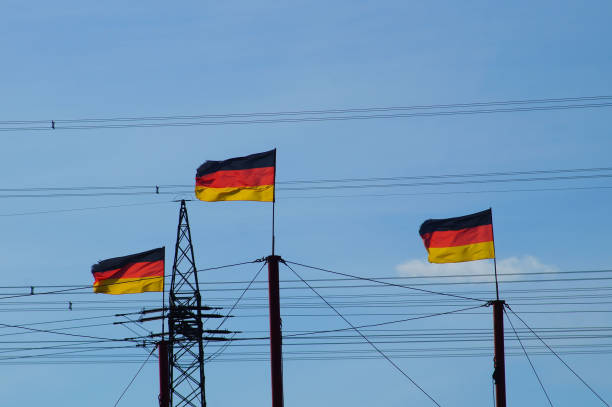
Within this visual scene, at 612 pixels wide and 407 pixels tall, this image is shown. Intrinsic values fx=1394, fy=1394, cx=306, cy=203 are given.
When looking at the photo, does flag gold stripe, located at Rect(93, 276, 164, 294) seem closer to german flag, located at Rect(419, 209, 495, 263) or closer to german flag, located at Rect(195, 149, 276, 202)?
german flag, located at Rect(195, 149, 276, 202)

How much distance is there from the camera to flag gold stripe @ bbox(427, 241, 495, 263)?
54.9 m

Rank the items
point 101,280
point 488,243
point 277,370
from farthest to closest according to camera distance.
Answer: point 101,280 < point 488,243 < point 277,370

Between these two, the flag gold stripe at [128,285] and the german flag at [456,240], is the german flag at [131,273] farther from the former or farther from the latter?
the german flag at [456,240]

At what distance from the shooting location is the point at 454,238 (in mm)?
55000

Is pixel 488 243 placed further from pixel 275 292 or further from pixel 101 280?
pixel 101 280

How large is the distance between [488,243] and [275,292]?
930 centimetres

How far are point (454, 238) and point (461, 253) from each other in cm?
65

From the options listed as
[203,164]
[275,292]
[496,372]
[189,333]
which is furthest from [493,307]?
[189,333]

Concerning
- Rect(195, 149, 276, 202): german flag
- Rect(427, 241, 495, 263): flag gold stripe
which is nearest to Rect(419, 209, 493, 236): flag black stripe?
Rect(427, 241, 495, 263): flag gold stripe

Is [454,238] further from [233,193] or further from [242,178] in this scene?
[233,193]

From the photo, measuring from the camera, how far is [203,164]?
55.4 metres

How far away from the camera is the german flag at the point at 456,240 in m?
55.0

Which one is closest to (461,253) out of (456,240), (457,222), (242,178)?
(456,240)

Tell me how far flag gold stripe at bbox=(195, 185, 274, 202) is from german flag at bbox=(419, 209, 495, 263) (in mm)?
6548
